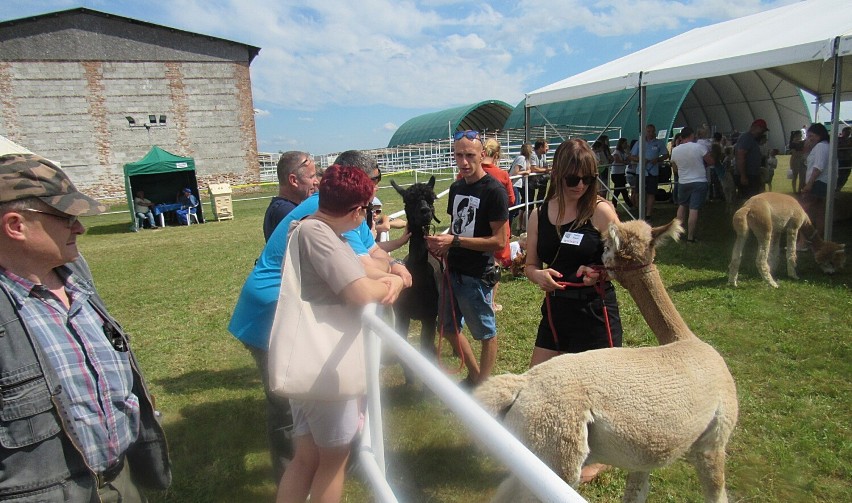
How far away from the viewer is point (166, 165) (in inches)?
650

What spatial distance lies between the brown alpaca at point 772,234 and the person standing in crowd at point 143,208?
1698 centimetres

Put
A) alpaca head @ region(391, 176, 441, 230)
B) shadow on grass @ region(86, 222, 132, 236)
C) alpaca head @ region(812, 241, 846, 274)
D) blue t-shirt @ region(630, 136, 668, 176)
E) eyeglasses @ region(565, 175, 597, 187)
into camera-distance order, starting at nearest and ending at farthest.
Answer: eyeglasses @ region(565, 175, 597, 187)
alpaca head @ region(391, 176, 441, 230)
alpaca head @ region(812, 241, 846, 274)
blue t-shirt @ region(630, 136, 668, 176)
shadow on grass @ region(86, 222, 132, 236)

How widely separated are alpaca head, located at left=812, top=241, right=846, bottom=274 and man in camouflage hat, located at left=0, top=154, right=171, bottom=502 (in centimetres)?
809

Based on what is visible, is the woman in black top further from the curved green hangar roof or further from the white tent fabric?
the curved green hangar roof

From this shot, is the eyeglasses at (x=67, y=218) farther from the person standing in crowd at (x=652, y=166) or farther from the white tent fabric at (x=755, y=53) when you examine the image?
the person standing in crowd at (x=652, y=166)

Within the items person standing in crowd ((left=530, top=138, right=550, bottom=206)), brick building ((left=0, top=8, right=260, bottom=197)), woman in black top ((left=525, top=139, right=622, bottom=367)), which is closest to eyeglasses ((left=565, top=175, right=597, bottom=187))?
woman in black top ((left=525, top=139, right=622, bottom=367))

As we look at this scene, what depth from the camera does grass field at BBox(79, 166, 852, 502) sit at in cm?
299

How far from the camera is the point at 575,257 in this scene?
2662 mm

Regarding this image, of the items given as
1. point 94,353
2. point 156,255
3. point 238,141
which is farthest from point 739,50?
→ point 238,141

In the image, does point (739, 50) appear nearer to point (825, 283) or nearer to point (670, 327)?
point (825, 283)

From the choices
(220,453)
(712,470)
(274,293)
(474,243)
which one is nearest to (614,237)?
(712,470)

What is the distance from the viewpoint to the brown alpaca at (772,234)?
638 cm

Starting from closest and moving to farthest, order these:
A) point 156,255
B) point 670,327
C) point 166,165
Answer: point 670,327, point 156,255, point 166,165

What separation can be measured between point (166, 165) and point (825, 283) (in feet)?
57.6
